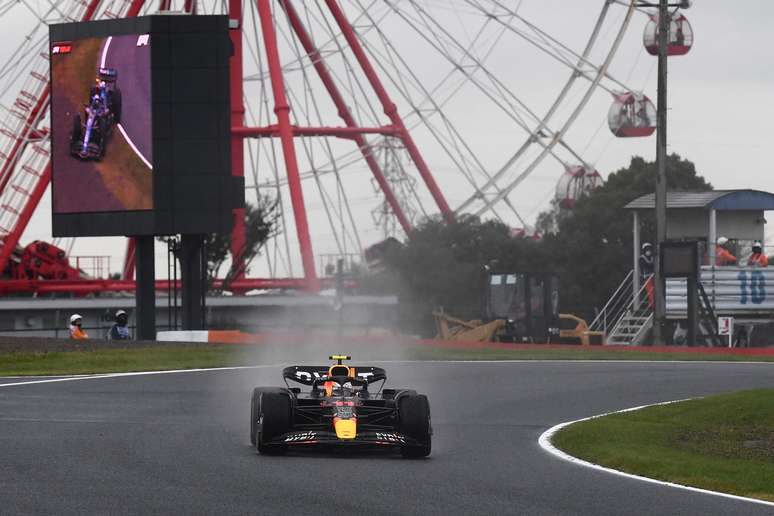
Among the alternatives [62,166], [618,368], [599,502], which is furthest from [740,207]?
[599,502]

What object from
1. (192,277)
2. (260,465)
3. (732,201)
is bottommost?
(260,465)

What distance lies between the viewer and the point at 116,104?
4338 centimetres

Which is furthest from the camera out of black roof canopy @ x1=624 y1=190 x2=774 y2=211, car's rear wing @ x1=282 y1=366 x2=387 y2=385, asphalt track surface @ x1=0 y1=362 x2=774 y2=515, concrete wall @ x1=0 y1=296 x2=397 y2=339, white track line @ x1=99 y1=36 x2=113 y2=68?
concrete wall @ x1=0 y1=296 x2=397 y2=339

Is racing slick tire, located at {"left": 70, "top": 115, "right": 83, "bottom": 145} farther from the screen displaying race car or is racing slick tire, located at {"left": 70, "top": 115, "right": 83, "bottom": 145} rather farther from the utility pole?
the utility pole

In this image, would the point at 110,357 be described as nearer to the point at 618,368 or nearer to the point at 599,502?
the point at 618,368

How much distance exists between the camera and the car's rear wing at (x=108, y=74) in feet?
143

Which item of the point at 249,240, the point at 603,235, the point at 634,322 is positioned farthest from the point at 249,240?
the point at 634,322

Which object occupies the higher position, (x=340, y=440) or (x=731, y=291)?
(x=731, y=291)

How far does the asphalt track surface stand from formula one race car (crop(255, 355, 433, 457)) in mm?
219

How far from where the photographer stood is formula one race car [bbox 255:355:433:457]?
15.0 meters

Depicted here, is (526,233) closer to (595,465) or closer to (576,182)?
(576,182)

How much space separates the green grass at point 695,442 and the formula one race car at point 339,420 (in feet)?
6.15

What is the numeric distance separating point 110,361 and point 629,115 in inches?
1475

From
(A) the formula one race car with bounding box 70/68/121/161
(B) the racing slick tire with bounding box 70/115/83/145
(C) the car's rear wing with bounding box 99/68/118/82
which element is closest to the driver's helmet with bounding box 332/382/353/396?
(A) the formula one race car with bounding box 70/68/121/161
